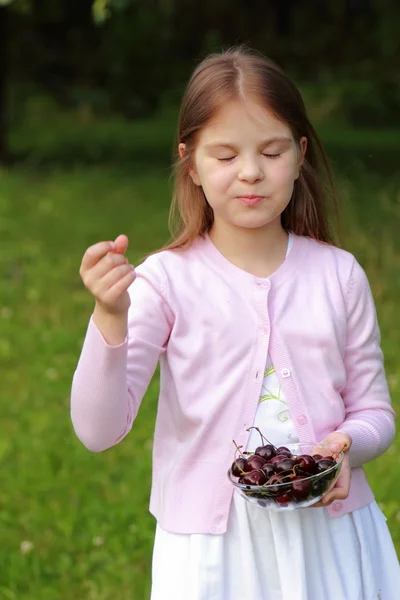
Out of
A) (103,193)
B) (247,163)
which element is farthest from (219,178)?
(103,193)

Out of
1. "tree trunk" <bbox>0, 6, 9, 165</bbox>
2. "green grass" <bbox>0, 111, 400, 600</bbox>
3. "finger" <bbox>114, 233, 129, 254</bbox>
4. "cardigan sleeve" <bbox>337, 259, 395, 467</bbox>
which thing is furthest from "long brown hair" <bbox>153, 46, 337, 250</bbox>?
"tree trunk" <bbox>0, 6, 9, 165</bbox>

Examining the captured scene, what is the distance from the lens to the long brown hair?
2428mm

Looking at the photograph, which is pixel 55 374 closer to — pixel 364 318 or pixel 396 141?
pixel 364 318

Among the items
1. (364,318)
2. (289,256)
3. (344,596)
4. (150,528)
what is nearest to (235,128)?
(289,256)

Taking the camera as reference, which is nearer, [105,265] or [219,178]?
[105,265]

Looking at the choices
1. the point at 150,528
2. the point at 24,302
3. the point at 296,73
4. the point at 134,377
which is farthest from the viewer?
the point at 296,73

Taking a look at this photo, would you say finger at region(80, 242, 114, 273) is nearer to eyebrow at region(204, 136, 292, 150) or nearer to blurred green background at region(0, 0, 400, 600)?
eyebrow at region(204, 136, 292, 150)

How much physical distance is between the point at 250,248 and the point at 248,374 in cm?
31

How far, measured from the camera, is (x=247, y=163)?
234 centimetres

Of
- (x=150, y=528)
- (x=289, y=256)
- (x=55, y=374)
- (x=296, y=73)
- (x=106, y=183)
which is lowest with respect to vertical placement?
(x=150, y=528)

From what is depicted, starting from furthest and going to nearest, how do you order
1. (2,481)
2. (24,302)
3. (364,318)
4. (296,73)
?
(296,73) < (24,302) < (2,481) < (364,318)

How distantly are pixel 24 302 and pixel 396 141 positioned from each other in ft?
36.1

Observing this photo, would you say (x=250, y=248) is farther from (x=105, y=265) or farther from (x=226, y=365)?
(x=105, y=265)

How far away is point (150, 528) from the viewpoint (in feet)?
14.2
